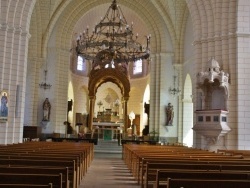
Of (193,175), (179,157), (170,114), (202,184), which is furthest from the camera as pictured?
(170,114)

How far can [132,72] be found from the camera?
39.6 m

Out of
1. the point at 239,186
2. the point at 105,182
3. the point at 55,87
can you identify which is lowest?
the point at 105,182

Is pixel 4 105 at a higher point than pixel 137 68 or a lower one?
lower

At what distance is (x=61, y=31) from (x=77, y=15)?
185cm

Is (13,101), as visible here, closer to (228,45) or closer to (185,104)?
(228,45)

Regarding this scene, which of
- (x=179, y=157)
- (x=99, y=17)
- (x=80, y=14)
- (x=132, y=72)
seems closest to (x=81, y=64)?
(x=132, y=72)

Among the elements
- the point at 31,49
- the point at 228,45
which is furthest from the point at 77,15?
the point at 228,45

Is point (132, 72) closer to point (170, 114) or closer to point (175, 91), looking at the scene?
point (175, 91)

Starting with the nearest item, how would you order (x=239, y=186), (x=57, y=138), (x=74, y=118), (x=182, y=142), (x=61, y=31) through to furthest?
(x=239, y=186) → (x=57, y=138) → (x=182, y=142) → (x=61, y=31) → (x=74, y=118)

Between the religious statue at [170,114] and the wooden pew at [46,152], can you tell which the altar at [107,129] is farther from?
the wooden pew at [46,152]

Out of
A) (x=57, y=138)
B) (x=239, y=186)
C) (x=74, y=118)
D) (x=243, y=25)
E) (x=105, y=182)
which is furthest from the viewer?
(x=74, y=118)

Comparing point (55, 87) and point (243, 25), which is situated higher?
point (243, 25)

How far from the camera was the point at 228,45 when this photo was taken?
15.4 m

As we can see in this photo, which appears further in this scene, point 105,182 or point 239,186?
point 105,182
